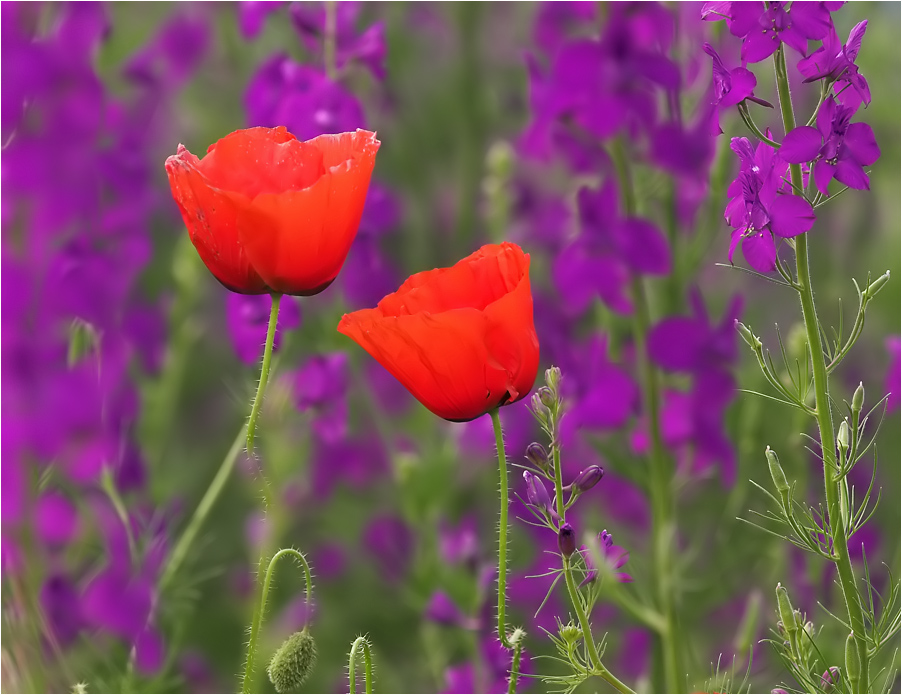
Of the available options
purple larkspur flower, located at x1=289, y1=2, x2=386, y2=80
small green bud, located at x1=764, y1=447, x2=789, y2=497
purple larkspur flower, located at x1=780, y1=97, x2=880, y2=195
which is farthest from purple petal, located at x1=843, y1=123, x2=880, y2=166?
purple larkspur flower, located at x1=289, y1=2, x2=386, y2=80

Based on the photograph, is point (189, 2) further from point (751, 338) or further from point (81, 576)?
point (751, 338)

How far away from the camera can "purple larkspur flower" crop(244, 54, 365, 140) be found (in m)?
0.58

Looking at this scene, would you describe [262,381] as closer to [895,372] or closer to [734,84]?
[734,84]

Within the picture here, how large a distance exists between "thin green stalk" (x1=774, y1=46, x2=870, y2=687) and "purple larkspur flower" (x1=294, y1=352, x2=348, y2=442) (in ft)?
1.06

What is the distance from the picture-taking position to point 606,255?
651mm

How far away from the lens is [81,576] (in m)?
0.70

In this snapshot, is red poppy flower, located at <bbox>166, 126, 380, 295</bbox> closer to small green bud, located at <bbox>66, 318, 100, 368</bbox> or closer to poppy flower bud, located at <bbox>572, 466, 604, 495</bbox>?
poppy flower bud, located at <bbox>572, 466, 604, 495</bbox>

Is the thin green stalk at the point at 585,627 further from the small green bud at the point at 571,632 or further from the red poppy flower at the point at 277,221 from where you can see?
the red poppy flower at the point at 277,221

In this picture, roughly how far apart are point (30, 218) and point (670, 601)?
1.44 ft

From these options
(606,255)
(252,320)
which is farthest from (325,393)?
(606,255)

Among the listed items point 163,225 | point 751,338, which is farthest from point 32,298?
point 163,225

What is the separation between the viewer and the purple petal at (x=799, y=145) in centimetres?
35

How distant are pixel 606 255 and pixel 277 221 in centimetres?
35

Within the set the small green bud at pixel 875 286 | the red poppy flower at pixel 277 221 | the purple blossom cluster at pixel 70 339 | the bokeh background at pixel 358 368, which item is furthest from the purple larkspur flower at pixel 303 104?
the small green bud at pixel 875 286
